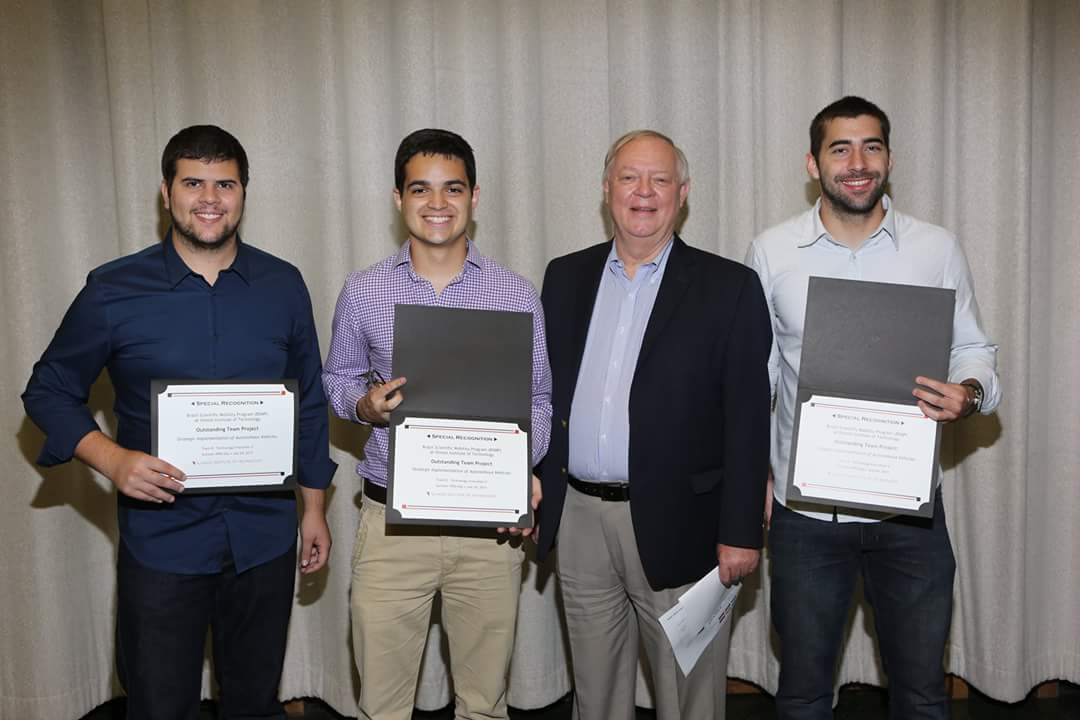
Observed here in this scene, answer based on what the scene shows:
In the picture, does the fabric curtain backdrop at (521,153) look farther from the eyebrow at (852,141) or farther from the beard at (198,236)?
the beard at (198,236)

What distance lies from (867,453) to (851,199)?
68cm

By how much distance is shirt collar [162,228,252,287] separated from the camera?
2.19 m

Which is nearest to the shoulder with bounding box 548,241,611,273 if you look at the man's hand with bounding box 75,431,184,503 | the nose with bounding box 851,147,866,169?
the nose with bounding box 851,147,866,169

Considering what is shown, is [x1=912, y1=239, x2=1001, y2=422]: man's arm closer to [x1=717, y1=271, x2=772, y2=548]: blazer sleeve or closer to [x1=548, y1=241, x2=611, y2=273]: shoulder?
[x1=717, y1=271, x2=772, y2=548]: blazer sleeve

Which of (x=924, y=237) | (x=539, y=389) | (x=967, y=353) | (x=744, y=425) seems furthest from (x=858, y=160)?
(x=539, y=389)

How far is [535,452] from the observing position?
7.66 feet

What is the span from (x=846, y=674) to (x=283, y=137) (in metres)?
2.91

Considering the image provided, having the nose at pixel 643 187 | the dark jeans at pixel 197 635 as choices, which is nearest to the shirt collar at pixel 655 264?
the nose at pixel 643 187

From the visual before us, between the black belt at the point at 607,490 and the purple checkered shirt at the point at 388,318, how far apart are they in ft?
0.48

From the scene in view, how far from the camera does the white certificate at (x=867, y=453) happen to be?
2178 millimetres

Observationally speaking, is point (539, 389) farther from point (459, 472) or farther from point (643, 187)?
point (643, 187)

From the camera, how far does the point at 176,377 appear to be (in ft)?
7.11

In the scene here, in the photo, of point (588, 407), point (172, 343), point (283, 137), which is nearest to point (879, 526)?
point (588, 407)

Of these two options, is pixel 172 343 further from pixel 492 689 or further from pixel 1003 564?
pixel 1003 564
